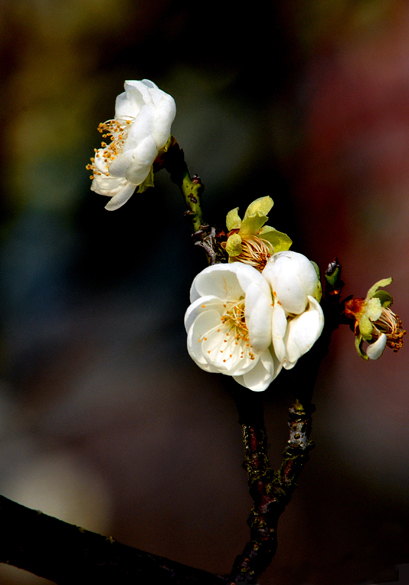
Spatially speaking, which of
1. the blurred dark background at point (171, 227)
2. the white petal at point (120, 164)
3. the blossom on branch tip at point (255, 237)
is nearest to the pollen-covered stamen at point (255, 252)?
the blossom on branch tip at point (255, 237)

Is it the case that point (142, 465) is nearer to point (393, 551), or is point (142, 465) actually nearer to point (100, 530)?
point (100, 530)

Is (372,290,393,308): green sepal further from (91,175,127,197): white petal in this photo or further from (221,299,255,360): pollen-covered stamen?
(91,175,127,197): white petal

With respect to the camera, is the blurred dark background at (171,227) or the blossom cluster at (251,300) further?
the blurred dark background at (171,227)

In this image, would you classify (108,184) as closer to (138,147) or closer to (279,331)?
(138,147)

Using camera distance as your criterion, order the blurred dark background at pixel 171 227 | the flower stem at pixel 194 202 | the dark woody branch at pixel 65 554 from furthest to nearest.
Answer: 1. the blurred dark background at pixel 171 227
2. the flower stem at pixel 194 202
3. the dark woody branch at pixel 65 554

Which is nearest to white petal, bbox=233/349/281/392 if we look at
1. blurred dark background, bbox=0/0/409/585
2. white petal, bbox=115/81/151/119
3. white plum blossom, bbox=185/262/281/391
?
white plum blossom, bbox=185/262/281/391

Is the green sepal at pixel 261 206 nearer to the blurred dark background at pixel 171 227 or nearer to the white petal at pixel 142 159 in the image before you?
the white petal at pixel 142 159
